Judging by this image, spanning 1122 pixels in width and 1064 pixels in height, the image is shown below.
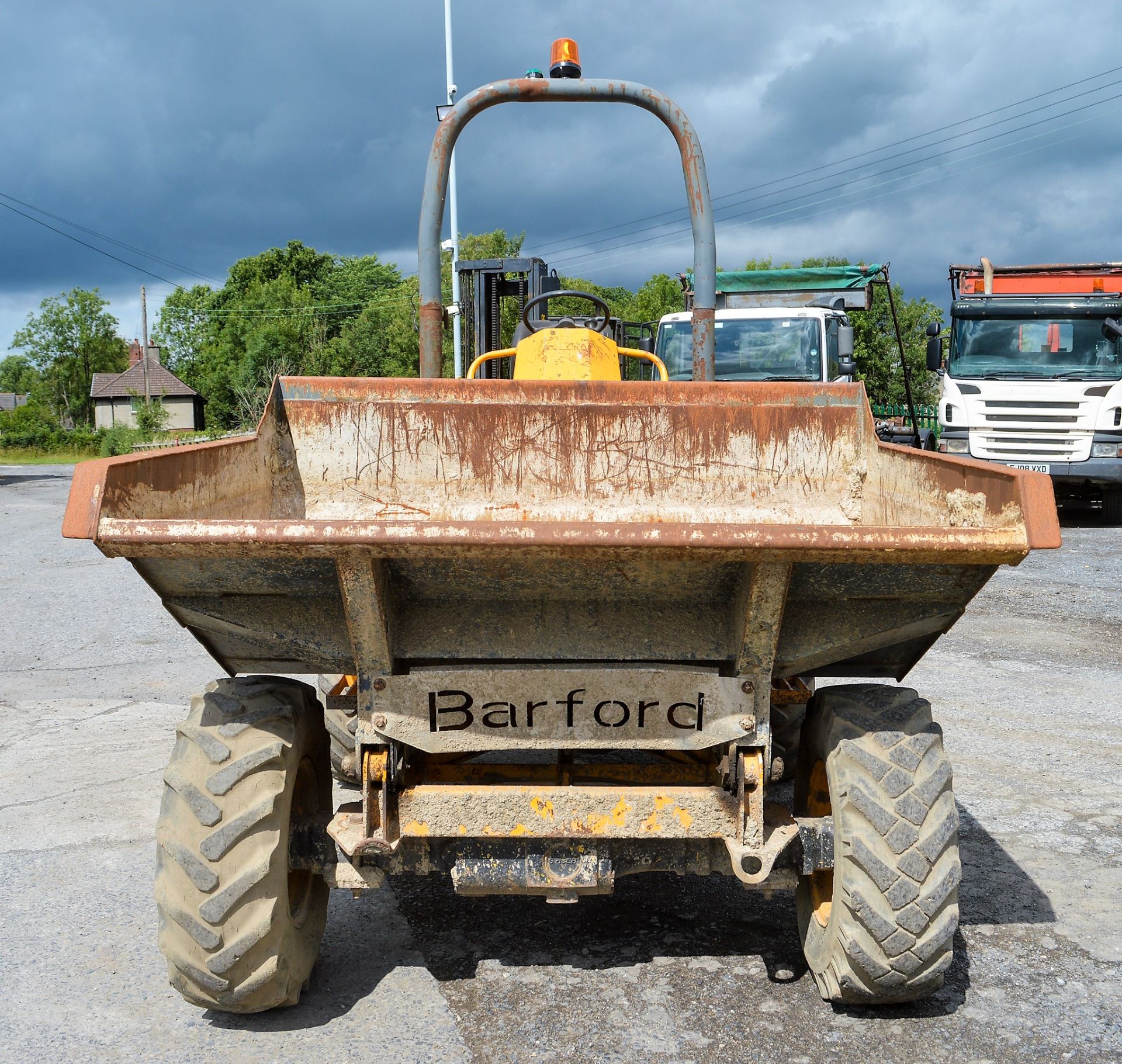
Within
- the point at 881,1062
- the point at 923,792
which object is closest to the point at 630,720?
the point at 923,792

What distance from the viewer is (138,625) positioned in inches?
324

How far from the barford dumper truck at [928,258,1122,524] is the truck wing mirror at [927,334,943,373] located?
0.02 m

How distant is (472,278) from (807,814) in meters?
7.42

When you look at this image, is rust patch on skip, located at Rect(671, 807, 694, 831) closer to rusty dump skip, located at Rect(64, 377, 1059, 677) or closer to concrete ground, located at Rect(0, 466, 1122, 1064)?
rusty dump skip, located at Rect(64, 377, 1059, 677)

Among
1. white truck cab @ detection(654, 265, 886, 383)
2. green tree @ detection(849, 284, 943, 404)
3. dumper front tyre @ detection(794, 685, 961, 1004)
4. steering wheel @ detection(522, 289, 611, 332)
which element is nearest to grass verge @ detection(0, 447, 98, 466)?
green tree @ detection(849, 284, 943, 404)

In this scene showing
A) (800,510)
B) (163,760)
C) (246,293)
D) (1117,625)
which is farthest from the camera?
(246,293)

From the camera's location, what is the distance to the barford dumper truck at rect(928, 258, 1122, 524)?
1340 cm

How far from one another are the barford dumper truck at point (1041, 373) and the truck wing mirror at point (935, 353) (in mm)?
18

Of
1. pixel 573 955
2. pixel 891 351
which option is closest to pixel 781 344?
pixel 573 955

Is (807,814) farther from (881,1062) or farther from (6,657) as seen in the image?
(6,657)

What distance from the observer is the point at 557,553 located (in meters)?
2.32

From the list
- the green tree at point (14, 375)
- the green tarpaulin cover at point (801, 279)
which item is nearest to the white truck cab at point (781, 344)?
the green tarpaulin cover at point (801, 279)

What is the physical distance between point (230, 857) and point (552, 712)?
2.75ft

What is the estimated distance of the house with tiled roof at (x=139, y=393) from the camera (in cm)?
7300
